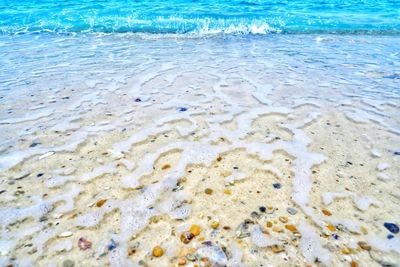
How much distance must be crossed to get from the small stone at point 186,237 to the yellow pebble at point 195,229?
3 cm

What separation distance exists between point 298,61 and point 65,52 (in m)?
5.72

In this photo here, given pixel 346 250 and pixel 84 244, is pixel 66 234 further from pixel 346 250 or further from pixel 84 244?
pixel 346 250

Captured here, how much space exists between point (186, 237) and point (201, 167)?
946 mm

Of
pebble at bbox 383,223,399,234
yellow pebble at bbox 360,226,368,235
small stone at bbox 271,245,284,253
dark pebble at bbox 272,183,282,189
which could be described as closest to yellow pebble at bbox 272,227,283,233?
small stone at bbox 271,245,284,253

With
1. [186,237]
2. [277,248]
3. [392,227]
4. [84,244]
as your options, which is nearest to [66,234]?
[84,244]

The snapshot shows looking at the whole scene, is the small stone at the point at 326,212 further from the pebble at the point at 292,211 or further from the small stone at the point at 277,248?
the small stone at the point at 277,248

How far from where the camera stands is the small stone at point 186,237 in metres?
2.30

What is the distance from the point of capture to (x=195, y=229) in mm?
2402

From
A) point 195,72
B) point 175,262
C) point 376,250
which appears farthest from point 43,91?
point 376,250

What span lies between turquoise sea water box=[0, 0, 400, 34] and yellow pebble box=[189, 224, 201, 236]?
9.40 metres

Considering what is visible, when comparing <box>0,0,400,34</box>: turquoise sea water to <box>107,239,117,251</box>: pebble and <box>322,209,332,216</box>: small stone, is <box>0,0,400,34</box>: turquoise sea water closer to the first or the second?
<box>322,209,332,216</box>: small stone

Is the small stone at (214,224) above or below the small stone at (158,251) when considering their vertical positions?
below

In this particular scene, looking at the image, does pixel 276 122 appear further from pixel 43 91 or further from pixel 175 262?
pixel 43 91

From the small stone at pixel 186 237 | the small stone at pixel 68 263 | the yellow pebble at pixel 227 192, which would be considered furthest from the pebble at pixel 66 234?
the yellow pebble at pixel 227 192
